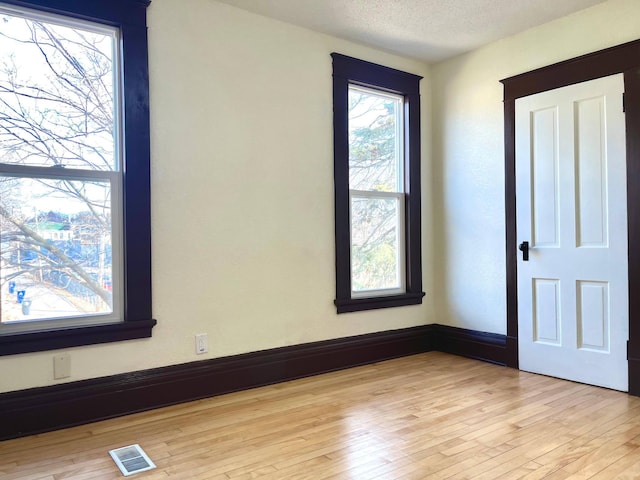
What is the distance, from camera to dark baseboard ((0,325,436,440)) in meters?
2.54

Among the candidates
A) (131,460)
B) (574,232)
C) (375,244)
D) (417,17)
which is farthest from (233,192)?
(574,232)

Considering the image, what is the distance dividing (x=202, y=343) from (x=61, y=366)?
0.82 m

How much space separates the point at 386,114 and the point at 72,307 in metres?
2.91

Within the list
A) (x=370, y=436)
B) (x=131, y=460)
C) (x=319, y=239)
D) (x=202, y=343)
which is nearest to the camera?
(x=131, y=460)

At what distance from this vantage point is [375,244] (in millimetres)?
4086

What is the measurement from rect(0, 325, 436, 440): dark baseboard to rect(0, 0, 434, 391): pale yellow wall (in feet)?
0.20

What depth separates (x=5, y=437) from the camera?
2461 millimetres

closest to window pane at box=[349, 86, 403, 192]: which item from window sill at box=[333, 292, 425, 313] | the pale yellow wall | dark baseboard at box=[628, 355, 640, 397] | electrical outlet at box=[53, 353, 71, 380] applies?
the pale yellow wall

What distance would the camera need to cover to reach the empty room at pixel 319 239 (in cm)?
251

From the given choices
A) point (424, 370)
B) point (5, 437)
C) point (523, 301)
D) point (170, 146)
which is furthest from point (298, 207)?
point (5, 437)

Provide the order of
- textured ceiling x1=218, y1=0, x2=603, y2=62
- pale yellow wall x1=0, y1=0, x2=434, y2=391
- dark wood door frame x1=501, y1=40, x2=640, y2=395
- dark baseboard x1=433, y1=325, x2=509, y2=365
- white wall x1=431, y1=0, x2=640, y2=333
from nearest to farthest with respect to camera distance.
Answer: pale yellow wall x1=0, y1=0, x2=434, y2=391
dark wood door frame x1=501, y1=40, x2=640, y2=395
textured ceiling x1=218, y1=0, x2=603, y2=62
white wall x1=431, y1=0, x2=640, y2=333
dark baseboard x1=433, y1=325, x2=509, y2=365

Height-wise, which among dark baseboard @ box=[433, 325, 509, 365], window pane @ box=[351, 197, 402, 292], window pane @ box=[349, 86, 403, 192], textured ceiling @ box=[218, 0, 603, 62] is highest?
textured ceiling @ box=[218, 0, 603, 62]

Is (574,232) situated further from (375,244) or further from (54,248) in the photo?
(54,248)

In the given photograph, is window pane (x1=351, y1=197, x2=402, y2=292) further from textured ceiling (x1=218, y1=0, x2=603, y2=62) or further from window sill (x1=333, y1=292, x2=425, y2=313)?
textured ceiling (x1=218, y1=0, x2=603, y2=62)
